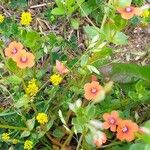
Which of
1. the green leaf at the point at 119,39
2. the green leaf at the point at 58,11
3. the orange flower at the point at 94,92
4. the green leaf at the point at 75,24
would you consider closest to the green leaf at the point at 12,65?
the orange flower at the point at 94,92

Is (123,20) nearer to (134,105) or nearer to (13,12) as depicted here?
(134,105)

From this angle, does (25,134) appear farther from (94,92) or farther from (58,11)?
(58,11)

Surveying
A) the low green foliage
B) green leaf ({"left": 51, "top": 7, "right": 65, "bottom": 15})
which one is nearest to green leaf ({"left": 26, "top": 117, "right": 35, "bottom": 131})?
the low green foliage

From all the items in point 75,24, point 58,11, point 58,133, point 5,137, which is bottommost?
point 58,133

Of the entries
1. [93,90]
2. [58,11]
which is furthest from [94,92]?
[58,11]

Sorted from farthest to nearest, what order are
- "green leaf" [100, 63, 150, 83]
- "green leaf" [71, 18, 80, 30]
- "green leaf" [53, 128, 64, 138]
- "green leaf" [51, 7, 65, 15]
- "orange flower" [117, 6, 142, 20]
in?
"green leaf" [71, 18, 80, 30] → "green leaf" [51, 7, 65, 15] → "green leaf" [53, 128, 64, 138] → "green leaf" [100, 63, 150, 83] → "orange flower" [117, 6, 142, 20]

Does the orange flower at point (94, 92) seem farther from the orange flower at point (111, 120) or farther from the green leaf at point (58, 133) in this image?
the green leaf at point (58, 133)

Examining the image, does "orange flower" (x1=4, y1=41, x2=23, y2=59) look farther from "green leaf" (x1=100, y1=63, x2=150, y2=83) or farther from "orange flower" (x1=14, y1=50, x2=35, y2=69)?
"green leaf" (x1=100, y1=63, x2=150, y2=83)
